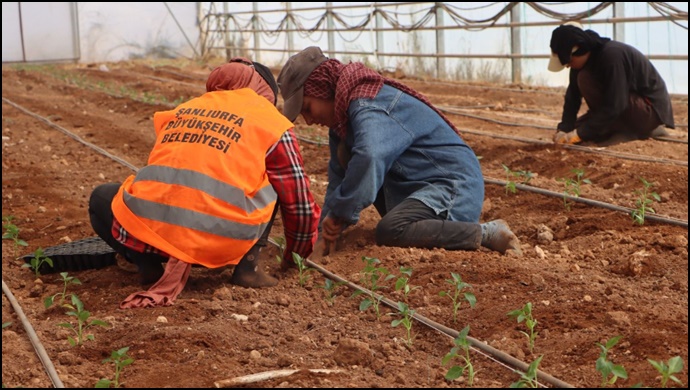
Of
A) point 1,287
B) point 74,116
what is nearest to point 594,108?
point 1,287

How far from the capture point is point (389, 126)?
431cm

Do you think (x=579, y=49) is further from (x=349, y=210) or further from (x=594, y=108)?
(x=349, y=210)

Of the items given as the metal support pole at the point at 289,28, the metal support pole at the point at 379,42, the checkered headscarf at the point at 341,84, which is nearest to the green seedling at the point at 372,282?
the checkered headscarf at the point at 341,84

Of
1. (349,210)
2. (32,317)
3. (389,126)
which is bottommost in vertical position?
(32,317)

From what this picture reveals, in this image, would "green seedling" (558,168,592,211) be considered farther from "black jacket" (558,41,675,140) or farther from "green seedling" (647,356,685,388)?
"green seedling" (647,356,685,388)

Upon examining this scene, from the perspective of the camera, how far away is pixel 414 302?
12.4 ft

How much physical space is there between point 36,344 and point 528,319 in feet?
5.63

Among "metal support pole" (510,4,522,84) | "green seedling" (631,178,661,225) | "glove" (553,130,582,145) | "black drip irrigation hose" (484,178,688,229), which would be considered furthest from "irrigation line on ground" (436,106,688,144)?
"metal support pole" (510,4,522,84)

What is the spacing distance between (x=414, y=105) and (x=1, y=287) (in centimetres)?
205

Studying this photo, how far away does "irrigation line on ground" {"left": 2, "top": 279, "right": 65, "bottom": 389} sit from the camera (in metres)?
3.01

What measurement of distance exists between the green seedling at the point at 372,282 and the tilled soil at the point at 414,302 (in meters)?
0.05

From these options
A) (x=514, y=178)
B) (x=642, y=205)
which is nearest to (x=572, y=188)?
(x=514, y=178)

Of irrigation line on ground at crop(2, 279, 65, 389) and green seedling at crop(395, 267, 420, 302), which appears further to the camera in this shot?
green seedling at crop(395, 267, 420, 302)

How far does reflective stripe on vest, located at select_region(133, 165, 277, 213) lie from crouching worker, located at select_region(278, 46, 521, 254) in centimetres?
63
